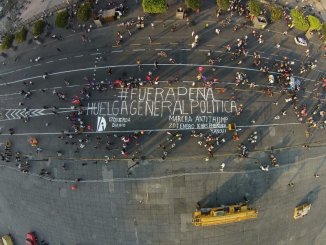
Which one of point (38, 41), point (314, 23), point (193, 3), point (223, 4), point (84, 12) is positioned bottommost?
point (38, 41)

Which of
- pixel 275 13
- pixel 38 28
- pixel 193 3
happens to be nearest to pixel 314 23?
pixel 275 13

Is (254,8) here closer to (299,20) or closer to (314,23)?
(299,20)

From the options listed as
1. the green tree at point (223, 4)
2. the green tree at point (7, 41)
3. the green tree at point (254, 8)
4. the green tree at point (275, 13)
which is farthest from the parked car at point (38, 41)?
the green tree at point (275, 13)

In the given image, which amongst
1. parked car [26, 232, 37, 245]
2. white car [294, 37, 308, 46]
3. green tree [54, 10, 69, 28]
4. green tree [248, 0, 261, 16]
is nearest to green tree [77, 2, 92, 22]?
green tree [54, 10, 69, 28]

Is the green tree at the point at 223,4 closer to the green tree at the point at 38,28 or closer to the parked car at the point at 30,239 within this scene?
the green tree at the point at 38,28

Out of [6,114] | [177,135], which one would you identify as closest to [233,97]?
[177,135]
